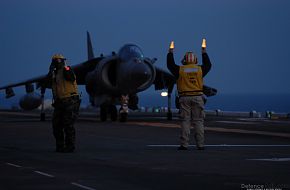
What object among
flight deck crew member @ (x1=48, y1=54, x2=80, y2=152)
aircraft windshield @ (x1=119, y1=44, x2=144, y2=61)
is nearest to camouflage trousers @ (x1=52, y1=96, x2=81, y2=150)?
flight deck crew member @ (x1=48, y1=54, x2=80, y2=152)

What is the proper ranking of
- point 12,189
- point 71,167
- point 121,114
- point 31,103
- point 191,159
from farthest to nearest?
point 31,103 → point 121,114 → point 191,159 → point 71,167 → point 12,189

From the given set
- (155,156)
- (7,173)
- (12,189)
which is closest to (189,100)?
(155,156)

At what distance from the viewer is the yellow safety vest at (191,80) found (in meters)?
14.9

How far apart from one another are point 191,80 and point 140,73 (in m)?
15.2

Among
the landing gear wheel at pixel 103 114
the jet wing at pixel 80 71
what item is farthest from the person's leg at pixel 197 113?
the jet wing at pixel 80 71

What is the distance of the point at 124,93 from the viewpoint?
3206 cm

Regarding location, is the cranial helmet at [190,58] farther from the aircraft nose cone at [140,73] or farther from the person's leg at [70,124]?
the aircraft nose cone at [140,73]

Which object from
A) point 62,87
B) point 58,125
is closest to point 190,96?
point 62,87

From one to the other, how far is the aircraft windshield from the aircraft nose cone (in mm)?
798

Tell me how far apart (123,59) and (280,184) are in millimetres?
22983

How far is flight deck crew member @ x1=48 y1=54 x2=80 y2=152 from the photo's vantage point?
1441cm

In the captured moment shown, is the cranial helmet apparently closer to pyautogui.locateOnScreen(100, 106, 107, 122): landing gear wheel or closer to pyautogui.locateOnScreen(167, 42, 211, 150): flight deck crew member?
pyautogui.locateOnScreen(167, 42, 211, 150): flight deck crew member

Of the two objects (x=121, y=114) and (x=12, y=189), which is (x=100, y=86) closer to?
(x=121, y=114)

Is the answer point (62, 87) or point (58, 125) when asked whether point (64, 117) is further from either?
point (62, 87)
